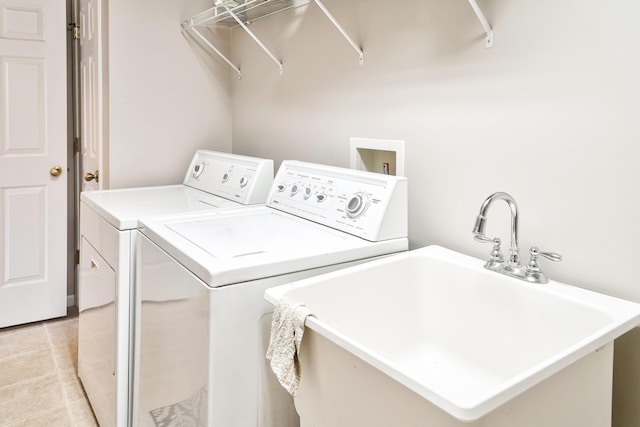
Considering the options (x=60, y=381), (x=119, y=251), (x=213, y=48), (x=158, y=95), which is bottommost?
(x=60, y=381)

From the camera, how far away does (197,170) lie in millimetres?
2477

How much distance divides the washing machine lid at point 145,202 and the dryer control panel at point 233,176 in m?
0.04

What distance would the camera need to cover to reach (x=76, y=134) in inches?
122

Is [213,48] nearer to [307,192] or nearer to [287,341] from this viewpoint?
[307,192]

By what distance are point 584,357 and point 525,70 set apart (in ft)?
2.45

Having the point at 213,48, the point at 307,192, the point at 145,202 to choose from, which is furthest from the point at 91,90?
the point at 307,192

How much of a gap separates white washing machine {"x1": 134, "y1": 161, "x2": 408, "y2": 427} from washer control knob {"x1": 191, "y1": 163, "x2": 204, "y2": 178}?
0.75 meters

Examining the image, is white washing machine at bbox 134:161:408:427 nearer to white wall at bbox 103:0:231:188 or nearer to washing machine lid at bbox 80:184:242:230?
washing machine lid at bbox 80:184:242:230

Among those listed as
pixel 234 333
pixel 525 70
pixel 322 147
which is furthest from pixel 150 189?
pixel 525 70

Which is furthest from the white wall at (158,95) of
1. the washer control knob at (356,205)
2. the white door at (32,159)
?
the washer control knob at (356,205)

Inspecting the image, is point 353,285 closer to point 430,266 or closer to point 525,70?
point 430,266

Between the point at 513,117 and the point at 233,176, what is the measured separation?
1260mm

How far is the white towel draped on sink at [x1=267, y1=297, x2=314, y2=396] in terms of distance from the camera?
0.97 m

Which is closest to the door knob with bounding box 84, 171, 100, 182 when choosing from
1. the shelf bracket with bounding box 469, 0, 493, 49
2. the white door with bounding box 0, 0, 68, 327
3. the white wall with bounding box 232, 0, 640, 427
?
the white door with bounding box 0, 0, 68, 327
